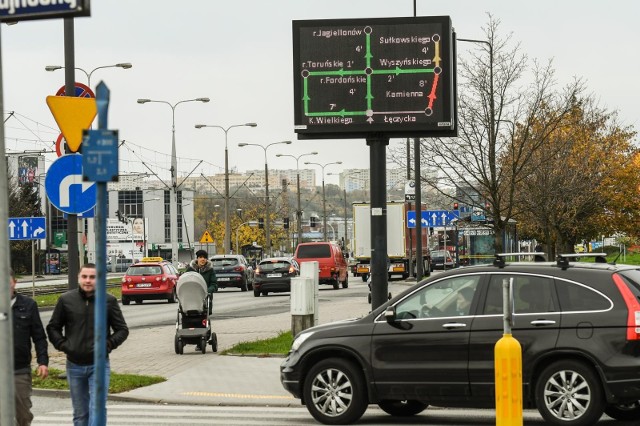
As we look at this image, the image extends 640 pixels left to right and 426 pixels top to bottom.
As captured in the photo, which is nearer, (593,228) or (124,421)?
(124,421)

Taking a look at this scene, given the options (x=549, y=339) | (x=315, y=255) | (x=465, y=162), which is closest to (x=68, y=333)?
(x=549, y=339)

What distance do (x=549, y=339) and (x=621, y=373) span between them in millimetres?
765

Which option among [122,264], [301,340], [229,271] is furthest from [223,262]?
[122,264]

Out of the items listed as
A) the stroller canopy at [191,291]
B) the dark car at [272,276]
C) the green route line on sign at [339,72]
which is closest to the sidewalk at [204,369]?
the stroller canopy at [191,291]

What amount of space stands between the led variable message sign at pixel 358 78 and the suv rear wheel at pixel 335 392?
7.80 metres

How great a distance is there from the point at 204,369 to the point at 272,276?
28547mm

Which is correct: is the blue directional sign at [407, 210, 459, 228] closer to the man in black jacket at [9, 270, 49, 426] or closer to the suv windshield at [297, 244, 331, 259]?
the suv windshield at [297, 244, 331, 259]

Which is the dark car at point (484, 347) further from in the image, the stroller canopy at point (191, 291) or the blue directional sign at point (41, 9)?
the stroller canopy at point (191, 291)

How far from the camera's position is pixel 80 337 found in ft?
32.4

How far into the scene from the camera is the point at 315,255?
2078 inches

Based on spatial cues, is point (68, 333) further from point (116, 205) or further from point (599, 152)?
point (116, 205)

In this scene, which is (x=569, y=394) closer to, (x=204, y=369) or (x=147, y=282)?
(x=204, y=369)

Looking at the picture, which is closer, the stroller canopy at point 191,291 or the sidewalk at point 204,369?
the sidewalk at point 204,369

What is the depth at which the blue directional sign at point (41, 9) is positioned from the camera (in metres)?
7.14
